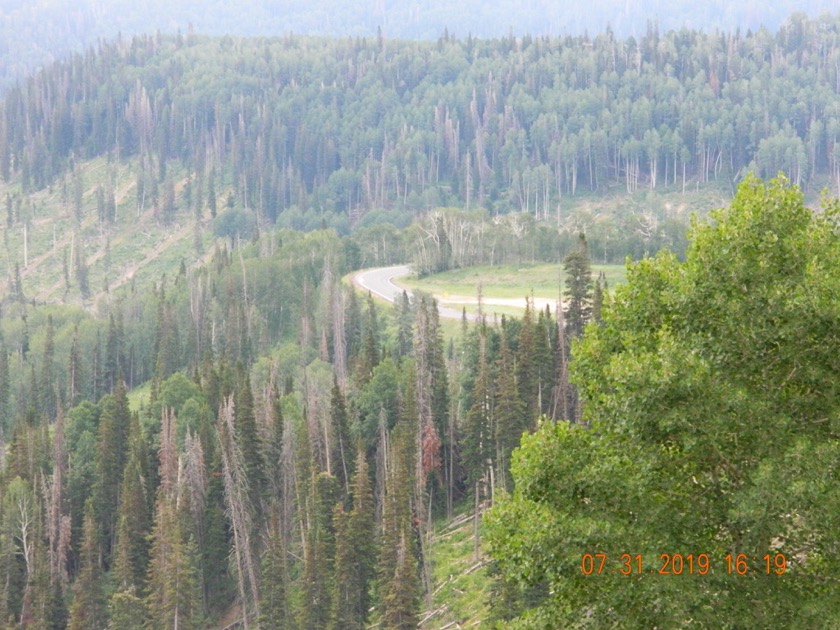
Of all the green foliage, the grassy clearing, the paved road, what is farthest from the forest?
the grassy clearing

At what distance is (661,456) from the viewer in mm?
24109

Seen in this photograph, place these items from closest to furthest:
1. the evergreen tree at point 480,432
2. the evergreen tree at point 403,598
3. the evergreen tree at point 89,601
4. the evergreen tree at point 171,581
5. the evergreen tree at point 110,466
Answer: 1. the evergreen tree at point 403,598
2. the evergreen tree at point 171,581
3. the evergreen tree at point 89,601
4. the evergreen tree at point 480,432
5. the evergreen tree at point 110,466

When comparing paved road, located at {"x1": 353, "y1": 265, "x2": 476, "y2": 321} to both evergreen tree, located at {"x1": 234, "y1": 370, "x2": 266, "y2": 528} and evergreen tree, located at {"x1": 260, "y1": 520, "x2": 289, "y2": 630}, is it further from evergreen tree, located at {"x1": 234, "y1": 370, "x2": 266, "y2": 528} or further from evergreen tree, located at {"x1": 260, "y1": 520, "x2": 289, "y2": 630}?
evergreen tree, located at {"x1": 260, "y1": 520, "x2": 289, "y2": 630}

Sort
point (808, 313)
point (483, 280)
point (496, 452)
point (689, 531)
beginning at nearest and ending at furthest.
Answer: point (808, 313)
point (689, 531)
point (496, 452)
point (483, 280)

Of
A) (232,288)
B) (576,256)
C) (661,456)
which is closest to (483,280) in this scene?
(232,288)

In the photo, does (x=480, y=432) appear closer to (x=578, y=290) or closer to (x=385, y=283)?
(x=578, y=290)

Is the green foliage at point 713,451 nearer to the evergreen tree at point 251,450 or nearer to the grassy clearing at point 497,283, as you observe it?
the evergreen tree at point 251,450

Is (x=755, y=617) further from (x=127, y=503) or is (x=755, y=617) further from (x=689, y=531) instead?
(x=127, y=503)

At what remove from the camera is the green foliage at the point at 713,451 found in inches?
895

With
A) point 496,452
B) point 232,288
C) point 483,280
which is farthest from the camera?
point 232,288

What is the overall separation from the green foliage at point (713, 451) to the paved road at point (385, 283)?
10715cm

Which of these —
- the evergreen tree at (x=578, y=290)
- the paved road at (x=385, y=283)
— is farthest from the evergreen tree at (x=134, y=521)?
the paved road at (x=385, y=283)

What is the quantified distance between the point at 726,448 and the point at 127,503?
246 ft

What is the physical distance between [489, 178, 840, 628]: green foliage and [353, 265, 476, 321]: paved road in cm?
10715
